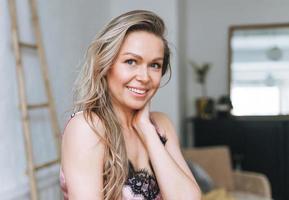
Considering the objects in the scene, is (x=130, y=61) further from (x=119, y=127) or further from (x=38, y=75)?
(x=38, y=75)

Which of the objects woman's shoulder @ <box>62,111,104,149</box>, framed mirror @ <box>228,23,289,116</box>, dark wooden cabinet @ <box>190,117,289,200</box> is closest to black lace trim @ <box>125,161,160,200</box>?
woman's shoulder @ <box>62,111,104,149</box>

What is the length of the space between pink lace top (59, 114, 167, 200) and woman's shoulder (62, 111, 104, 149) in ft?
0.37

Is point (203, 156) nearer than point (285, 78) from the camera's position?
Yes

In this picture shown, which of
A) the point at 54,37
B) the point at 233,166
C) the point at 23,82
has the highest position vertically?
the point at 54,37

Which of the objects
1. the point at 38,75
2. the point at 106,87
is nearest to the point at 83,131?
the point at 106,87

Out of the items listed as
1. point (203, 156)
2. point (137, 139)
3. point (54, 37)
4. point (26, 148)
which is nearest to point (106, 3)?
point (54, 37)

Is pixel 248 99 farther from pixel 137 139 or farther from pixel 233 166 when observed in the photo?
pixel 137 139

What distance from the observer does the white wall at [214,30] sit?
4629 mm

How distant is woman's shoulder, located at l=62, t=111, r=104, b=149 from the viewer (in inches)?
40.4

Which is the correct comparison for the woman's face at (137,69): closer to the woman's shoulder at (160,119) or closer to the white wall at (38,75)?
the woman's shoulder at (160,119)

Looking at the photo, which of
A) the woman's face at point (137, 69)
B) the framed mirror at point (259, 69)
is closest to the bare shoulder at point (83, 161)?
the woman's face at point (137, 69)

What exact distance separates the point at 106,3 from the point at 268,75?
1.96 m

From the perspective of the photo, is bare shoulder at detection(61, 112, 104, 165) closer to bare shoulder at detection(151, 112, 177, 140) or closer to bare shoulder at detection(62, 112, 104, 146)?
bare shoulder at detection(62, 112, 104, 146)

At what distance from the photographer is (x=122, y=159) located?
3.38ft
